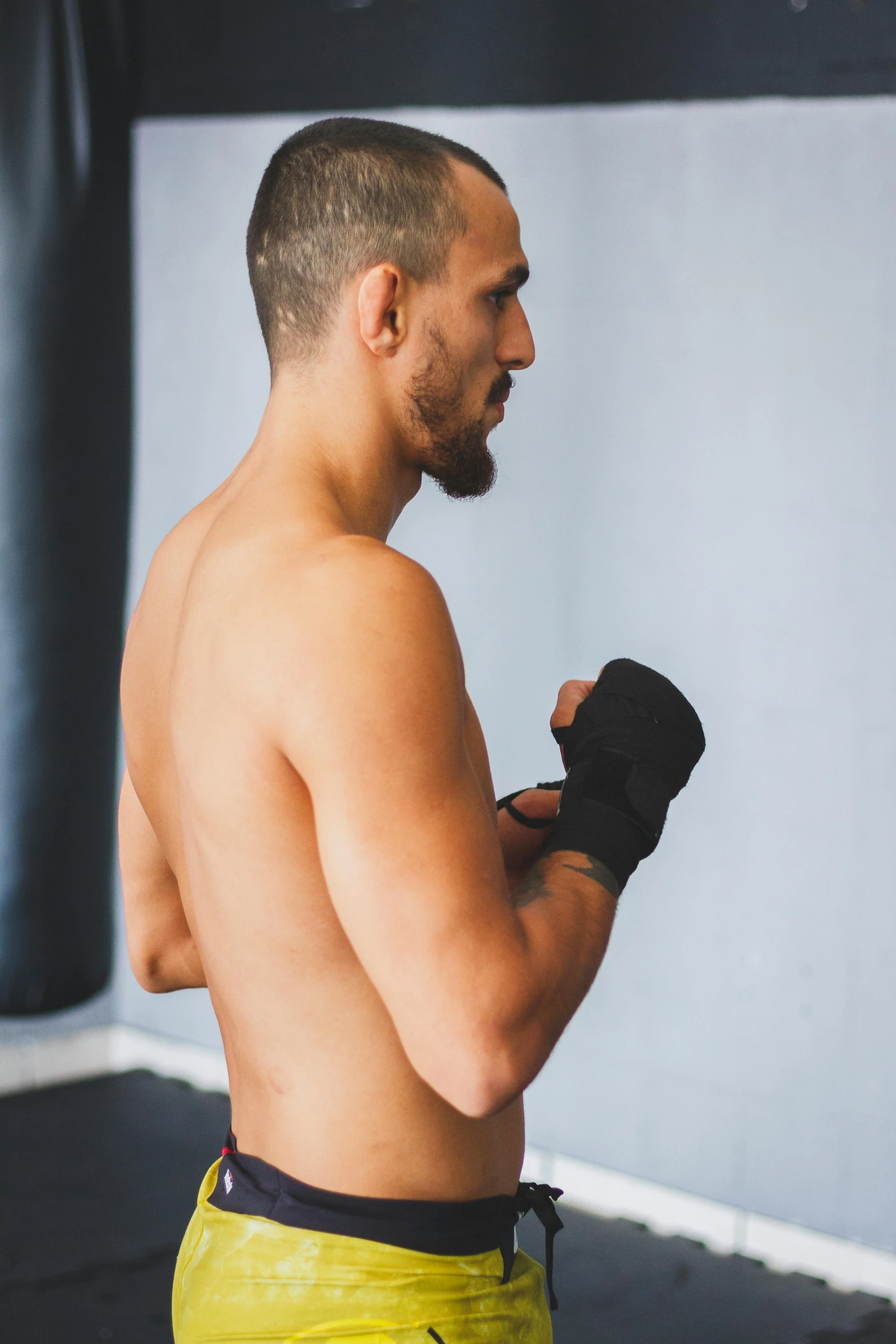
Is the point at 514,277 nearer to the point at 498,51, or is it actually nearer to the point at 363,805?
the point at 363,805

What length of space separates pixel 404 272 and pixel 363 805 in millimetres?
429

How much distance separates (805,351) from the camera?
2502 mm

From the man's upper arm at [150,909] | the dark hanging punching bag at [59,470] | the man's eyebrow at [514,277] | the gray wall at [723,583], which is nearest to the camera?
the man's eyebrow at [514,277]

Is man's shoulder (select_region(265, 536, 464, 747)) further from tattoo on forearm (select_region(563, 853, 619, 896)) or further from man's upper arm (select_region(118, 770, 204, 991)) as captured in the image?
man's upper arm (select_region(118, 770, 204, 991))

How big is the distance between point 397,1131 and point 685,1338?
1.65m

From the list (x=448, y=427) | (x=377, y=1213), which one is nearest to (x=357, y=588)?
(x=448, y=427)

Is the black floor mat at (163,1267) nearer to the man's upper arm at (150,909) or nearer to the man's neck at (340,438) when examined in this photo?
the man's upper arm at (150,909)

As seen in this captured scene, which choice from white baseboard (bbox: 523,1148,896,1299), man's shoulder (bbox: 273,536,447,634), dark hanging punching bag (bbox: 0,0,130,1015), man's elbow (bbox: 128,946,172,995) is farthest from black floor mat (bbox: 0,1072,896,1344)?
man's shoulder (bbox: 273,536,447,634)

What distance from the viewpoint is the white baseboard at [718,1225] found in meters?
2.53

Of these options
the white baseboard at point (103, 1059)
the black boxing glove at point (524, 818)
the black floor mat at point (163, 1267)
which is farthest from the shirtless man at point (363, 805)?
the white baseboard at point (103, 1059)

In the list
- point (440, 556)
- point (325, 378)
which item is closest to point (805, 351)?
point (440, 556)

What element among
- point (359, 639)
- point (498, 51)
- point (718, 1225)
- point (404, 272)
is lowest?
point (718, 1225)

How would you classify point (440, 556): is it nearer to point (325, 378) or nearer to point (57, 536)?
point (57, 536)

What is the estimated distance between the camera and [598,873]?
996 millimetres
